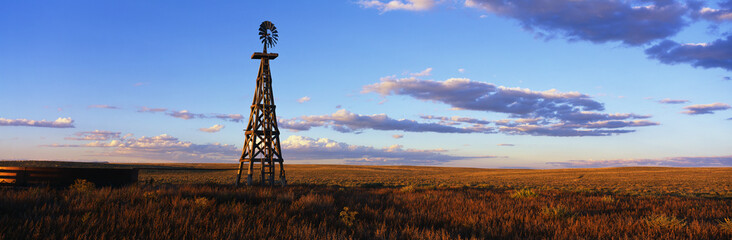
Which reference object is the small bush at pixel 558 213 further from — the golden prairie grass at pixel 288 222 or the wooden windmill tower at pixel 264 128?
the wooden windmill tower at pixel 264 128

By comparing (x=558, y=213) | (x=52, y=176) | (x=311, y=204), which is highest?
(x=52, y=176)

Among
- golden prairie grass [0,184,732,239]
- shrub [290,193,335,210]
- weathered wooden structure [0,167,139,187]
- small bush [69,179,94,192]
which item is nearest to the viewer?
golden prairie grass [0,184,732,239]

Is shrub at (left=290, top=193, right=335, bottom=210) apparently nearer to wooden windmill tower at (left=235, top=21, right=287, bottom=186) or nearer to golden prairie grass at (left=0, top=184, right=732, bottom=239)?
golden prairie grass at (left=0, top=184, right=732, bottom=239)

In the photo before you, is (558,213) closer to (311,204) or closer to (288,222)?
(311,204)

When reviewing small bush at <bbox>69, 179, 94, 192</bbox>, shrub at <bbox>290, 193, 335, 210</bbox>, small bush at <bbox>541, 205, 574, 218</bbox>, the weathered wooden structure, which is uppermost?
the weathered wooden structure

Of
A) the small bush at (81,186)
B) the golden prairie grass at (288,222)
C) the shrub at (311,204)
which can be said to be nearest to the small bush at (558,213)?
the golden prairie grass at (288,222)

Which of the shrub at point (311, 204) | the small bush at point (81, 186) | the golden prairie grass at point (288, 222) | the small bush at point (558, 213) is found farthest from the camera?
the small bush at point (81, 186)

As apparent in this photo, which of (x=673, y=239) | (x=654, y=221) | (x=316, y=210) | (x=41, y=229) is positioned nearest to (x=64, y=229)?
(x=41, y=229)

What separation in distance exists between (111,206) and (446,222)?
633 centimetres

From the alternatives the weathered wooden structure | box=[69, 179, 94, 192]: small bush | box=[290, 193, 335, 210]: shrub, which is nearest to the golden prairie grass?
box=[290, 193, 335, 210]: shrub

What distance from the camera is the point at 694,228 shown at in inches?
297

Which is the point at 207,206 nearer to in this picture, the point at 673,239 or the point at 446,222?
the point at 446,222

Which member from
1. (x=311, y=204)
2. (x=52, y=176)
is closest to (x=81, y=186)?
(x=52, y=176)

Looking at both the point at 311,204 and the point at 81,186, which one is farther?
the point at 81,186
